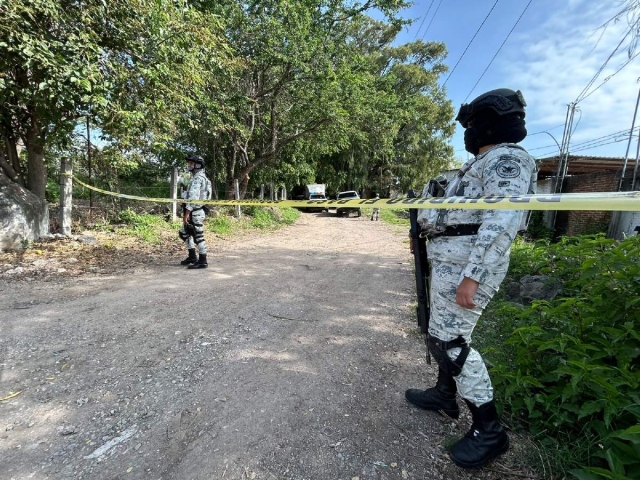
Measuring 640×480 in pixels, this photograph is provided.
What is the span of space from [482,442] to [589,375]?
63 centimetres

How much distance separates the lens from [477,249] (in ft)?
5.18

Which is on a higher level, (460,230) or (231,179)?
(231,179)

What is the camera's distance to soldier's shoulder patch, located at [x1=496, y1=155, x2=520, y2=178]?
1.57 m

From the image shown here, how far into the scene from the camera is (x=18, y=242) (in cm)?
544

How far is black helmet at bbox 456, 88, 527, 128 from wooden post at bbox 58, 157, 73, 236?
24.0 ft

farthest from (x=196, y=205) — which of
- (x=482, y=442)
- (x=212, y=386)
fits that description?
(x=482, y=442)

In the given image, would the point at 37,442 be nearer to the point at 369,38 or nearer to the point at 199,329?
the point at 199,329

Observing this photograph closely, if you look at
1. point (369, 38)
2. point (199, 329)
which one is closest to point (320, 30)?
point (199, 329)

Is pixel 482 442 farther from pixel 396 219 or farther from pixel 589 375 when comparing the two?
pixel 396 219

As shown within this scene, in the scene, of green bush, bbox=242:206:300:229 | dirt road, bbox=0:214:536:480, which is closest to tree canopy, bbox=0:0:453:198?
green bush, bbox=242:206:300:229

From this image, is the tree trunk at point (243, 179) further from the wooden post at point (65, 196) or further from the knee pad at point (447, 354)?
the knee pad at point (447, 354)

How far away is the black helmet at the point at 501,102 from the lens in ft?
5.47

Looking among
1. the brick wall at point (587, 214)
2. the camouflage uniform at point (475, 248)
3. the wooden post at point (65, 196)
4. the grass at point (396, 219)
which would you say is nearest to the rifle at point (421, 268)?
the camouflage uniform at point (475, 248)

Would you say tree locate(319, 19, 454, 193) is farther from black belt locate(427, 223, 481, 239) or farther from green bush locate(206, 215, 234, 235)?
black belt locate(427, 223, 481, 239)
